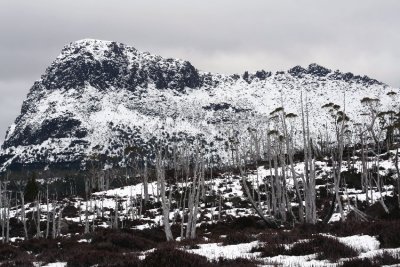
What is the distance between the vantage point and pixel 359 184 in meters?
43.0

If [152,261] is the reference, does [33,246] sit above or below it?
below

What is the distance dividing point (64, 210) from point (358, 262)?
46.4 meters

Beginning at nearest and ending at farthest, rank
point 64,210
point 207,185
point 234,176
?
point 64,210, point 207,185, point 234,176

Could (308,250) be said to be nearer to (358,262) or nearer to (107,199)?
(358,262)

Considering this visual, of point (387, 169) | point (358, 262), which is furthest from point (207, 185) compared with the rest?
point (358, 262)

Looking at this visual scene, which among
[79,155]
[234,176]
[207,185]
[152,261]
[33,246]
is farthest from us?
[79,155]

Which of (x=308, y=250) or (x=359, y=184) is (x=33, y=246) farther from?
(x=359, y=184)

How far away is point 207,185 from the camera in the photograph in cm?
5288

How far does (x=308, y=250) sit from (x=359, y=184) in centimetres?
3571

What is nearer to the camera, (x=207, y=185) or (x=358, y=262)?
(x=358, y=262)

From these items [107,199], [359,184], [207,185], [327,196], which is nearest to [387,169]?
[359,184]

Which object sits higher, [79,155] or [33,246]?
[79,155]

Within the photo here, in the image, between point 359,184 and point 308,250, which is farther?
point 359,184

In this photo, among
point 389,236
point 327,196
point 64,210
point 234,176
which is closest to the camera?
point 389,236
